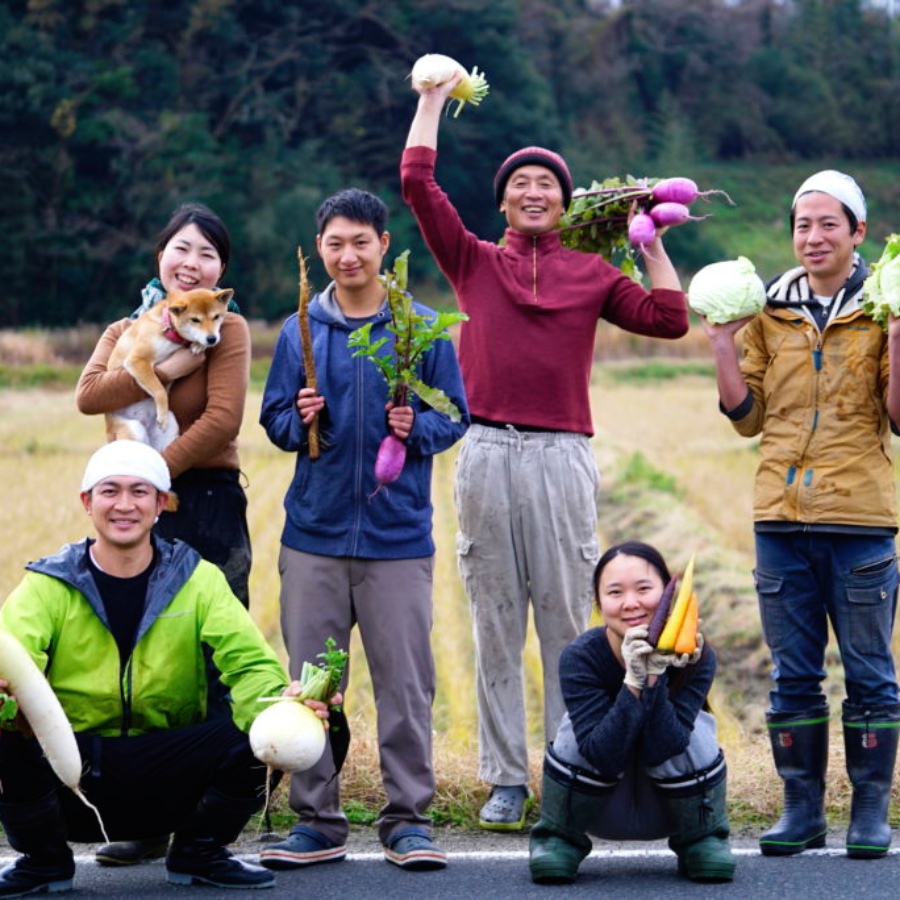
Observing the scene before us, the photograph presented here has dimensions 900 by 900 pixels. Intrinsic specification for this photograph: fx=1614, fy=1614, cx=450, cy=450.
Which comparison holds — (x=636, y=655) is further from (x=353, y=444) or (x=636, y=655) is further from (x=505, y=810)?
(x=353, y=444)

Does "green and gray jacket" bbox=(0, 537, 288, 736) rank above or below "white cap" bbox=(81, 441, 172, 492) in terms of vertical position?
below

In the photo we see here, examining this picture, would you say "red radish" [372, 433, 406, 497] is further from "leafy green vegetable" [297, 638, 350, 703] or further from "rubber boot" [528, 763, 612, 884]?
"rubber boot" [528, 763, 612, 884]

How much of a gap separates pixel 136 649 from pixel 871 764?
99.3 inches

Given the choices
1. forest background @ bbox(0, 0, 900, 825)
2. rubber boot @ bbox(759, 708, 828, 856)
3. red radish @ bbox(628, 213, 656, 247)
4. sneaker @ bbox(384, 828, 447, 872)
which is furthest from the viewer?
forest background @ bbox(0, 0, 900, 825)

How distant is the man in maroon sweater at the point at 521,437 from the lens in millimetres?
6004

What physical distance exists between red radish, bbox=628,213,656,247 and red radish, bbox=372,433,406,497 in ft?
4.29

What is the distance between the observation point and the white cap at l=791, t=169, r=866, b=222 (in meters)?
5.68

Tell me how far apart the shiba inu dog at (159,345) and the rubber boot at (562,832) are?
191cm

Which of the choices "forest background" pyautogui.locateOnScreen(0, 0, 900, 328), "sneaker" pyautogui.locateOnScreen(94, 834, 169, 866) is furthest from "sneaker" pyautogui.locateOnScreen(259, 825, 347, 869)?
"forest background" pyautogui.locateOnScreen(0, 0, 900, 328)

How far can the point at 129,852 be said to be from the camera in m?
5.51

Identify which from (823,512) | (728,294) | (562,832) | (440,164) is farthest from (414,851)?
(440,164)

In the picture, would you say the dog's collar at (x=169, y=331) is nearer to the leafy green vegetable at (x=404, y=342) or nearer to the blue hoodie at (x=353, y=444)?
the blue hoodie at (x=353, y=444)

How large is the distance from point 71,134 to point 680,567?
115 feet


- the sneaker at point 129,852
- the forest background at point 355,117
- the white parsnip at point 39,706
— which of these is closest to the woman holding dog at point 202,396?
the sneaker at point 129,852
